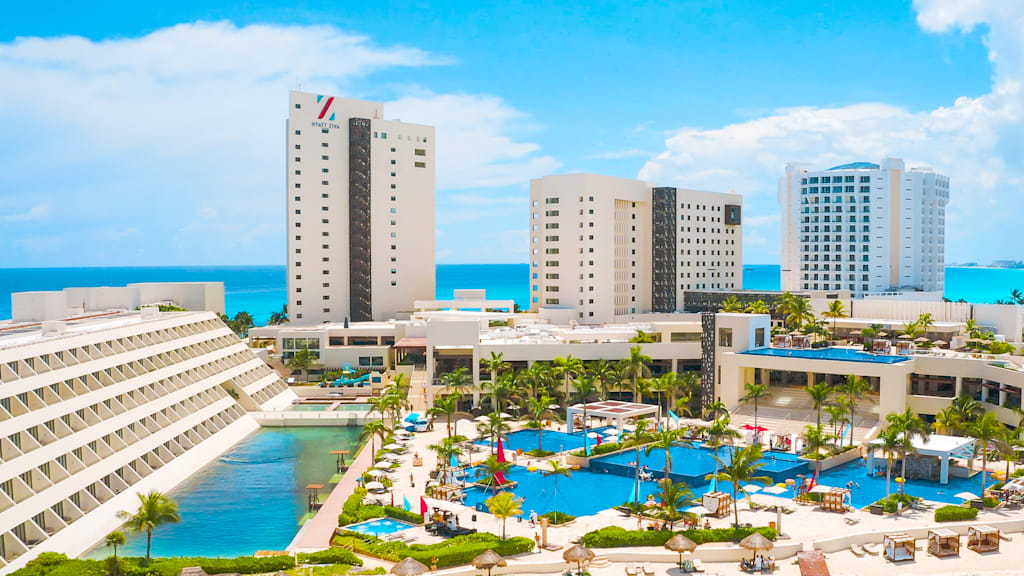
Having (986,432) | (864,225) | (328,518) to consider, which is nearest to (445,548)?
(328,518)

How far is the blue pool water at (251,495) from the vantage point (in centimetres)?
4134

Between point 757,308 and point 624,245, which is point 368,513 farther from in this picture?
point 624,245

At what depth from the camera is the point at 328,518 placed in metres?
43.7

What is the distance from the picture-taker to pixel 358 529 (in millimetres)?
41938

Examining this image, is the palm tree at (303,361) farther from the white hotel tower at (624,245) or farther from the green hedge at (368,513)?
the green hedge at (368,513)

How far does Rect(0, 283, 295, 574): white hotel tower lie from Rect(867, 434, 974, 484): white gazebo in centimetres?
4362

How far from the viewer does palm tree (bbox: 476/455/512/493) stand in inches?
1841

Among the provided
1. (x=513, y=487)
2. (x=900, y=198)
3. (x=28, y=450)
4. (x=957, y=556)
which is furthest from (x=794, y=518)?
(x=900, y=198)

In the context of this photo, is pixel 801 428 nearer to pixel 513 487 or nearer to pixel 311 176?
pixel 513 487

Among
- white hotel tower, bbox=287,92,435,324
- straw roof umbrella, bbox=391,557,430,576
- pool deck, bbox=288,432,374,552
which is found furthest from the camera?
white hotel tower, bbox=287,92,435,324

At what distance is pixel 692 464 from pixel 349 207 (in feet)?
229

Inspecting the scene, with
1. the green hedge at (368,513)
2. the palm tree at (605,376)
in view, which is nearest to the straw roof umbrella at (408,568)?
the green hedge at (368,513)

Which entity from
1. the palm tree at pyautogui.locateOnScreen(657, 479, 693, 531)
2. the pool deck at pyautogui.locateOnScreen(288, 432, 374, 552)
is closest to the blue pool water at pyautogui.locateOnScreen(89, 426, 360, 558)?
the pool deck at pyautogui.locateOnScreen(288, 432, 374, 552)

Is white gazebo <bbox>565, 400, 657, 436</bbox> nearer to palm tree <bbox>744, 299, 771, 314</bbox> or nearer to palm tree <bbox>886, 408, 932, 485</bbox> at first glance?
palm tree <bbox>886, 408, 932, 485</bbox>
